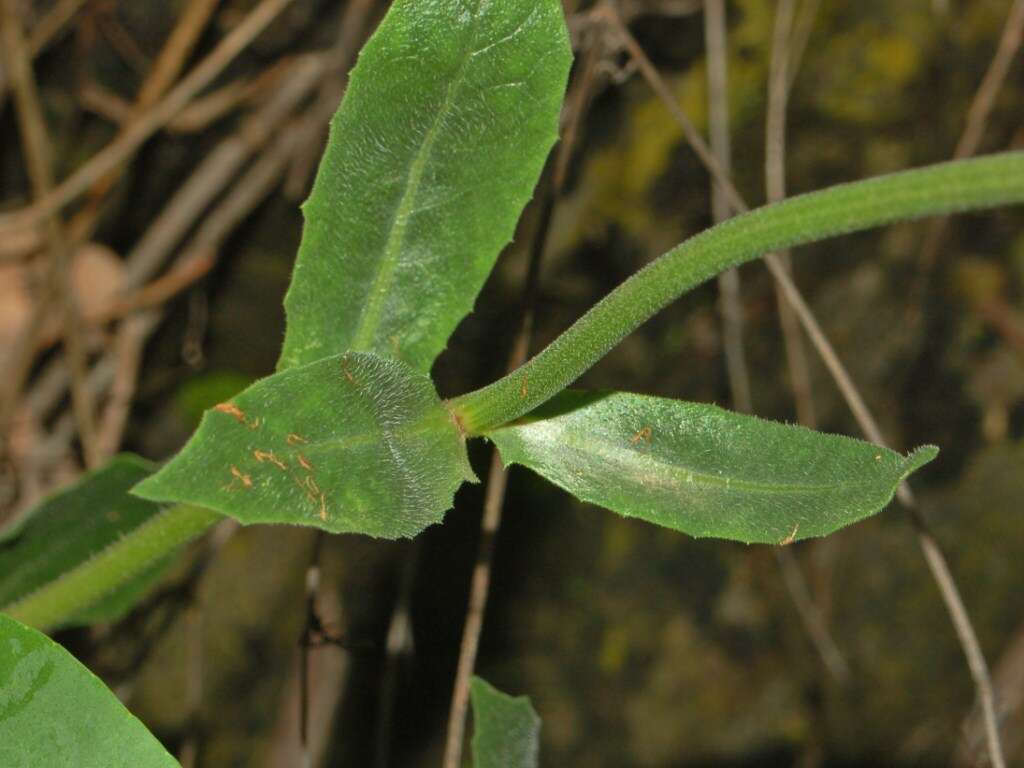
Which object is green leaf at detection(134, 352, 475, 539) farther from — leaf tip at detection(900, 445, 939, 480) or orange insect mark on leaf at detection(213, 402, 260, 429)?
leaf tip at detection(900, 445, 939, 480)

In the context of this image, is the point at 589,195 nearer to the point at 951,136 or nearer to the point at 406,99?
the point at 951,136

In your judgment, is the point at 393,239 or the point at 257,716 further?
the point at 257,716

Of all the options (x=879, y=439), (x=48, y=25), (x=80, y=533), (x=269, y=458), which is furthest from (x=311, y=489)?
(x=48, y=25)

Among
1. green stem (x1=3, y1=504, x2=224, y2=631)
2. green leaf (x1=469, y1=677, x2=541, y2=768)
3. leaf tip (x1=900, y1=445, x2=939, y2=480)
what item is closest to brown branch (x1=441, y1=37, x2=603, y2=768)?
green leaf (x1=469, y1=677, x2=541, y2=768)

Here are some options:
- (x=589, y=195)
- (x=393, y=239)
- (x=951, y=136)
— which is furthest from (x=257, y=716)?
(x=951, y=136)

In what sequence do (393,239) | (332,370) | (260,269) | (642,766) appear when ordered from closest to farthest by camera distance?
(332,370) → (393,239) → (260,269) → (642,766)
